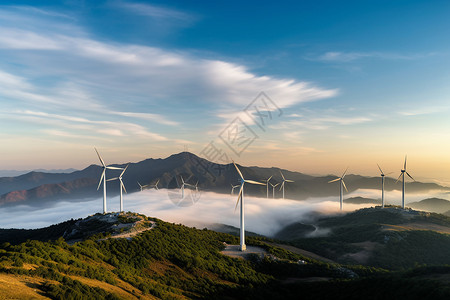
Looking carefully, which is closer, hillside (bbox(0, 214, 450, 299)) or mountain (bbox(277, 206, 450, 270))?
hillside (bbox(0, 214, 450, 299))

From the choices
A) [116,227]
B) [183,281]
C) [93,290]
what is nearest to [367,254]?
[183,281]

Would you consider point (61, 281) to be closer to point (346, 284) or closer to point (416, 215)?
point (346, 284)

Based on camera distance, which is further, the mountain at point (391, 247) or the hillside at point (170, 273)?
the mountain at point (391, 247)

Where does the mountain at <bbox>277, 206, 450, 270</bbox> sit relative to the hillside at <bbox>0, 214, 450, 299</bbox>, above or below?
below

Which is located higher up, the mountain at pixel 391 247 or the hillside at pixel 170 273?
the hillside at pixel 170 273

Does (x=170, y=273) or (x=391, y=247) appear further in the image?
(x=391, y=247)

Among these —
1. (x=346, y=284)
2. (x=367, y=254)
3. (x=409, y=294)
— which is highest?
(x=409, y=294)

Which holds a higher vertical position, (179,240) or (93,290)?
(93,290)

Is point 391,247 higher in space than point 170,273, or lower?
lower
